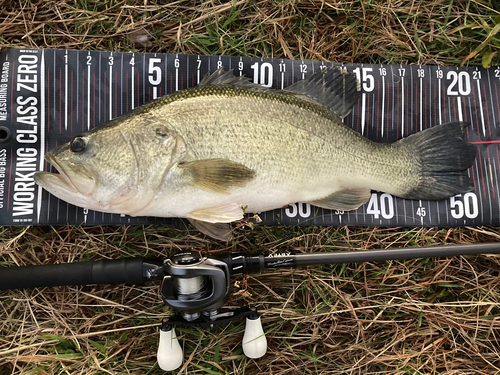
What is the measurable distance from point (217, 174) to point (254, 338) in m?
1.06

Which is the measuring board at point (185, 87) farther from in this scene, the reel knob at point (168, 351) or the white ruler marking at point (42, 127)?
the reel knob at point (168, 351)

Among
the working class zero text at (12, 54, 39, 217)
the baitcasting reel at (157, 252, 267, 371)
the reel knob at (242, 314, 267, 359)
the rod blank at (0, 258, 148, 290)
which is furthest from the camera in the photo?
the working class zero text at (12, 54, 39, 217)

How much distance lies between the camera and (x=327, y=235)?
2.52 m

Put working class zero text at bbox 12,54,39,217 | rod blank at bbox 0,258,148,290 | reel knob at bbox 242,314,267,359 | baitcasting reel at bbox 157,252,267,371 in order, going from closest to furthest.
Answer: baitcasting reel at bbox 157,252,267,371, rod blank at bbox 0,258,148,290, reel knob at bbox 242,314,267,359, working class zero text at bbox 12,54,39,217

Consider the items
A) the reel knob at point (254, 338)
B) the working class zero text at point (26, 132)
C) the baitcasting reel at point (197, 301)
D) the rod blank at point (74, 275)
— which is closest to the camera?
the baitcasting reel at point (197, 301)

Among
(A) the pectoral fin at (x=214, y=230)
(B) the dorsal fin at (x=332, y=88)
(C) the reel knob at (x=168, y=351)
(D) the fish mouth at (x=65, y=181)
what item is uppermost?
(B) the dorsal fin at (x=332, y=88)

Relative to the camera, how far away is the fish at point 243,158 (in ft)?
6.56

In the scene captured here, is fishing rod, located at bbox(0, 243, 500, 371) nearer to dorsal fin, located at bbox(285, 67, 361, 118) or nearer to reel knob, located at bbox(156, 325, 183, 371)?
reel knob, located at bbox(156, 325, 183, 371)

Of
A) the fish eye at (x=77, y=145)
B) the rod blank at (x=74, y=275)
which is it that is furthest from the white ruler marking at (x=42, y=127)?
the fish eye at (x=77, y=145)

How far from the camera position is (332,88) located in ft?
7.98

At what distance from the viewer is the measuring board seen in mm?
2389

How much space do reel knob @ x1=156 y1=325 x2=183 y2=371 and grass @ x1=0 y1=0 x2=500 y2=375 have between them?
0.65 feet

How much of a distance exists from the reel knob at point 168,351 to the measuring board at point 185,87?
2.34 ft

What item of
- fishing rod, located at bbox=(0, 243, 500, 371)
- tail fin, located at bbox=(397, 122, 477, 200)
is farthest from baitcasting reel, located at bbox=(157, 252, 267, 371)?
tail fin, located at bbox=(397, 122, 477, 200)
